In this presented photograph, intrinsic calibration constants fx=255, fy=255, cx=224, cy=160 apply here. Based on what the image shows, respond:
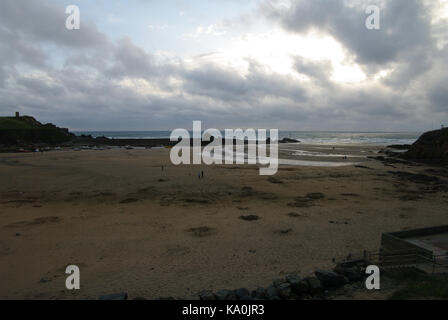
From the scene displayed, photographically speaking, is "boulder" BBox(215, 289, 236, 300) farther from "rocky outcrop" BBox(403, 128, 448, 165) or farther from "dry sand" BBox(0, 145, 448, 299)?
"rocky outcrop" BBox(403, 128, 448, 165)

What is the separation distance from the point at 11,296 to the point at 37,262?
2096 millimetres

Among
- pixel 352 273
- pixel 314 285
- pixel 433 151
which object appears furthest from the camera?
pixel 433 151

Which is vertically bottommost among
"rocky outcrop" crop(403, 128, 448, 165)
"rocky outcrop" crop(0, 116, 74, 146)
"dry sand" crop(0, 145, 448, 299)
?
"dry sand" crop(0, 145, 448, 299)

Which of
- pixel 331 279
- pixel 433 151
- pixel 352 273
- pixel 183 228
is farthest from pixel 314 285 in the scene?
pixel 433 151

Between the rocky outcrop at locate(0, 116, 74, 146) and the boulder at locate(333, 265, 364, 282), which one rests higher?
the rocky outcrop at locate(0, 116, 74, 146)

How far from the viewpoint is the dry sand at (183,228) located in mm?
8281

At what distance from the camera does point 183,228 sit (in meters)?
12.6

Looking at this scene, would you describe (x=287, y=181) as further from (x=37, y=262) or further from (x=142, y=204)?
(x=37, y=262)

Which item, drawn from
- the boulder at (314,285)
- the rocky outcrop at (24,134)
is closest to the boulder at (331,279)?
the boulder at (314,285)

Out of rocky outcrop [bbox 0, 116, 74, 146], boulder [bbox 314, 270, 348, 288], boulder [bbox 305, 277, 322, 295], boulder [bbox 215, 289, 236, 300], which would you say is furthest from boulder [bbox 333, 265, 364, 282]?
rocky outcrop [bbox 0, 116, 74, 146]

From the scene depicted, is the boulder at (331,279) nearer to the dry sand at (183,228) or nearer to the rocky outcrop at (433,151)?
the dry sand at (183,228)

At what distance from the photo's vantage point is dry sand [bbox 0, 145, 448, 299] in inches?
326

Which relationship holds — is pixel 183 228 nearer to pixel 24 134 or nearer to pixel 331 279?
pixel 331 279
